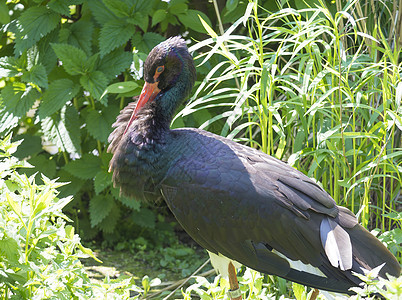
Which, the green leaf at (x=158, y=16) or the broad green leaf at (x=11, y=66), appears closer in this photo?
the green leaf at (x=158, y=16)

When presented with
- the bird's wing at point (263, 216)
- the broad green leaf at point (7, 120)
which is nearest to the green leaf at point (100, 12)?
the broad green leaf at point (7, 120)

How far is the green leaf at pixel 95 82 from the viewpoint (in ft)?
11.9

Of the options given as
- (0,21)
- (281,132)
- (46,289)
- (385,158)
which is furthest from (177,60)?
(0,21)

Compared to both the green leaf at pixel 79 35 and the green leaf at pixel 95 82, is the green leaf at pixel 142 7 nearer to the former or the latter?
the green leaf at pixel 79 35

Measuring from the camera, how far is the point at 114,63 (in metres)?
3.83

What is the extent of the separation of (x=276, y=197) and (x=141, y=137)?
69 cm

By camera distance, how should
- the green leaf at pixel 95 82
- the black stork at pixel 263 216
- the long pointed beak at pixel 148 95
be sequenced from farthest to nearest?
the green leaf at pixel 95 82 → the long pointed beak at pixel 148 95 → the black stork at pixel 263 216

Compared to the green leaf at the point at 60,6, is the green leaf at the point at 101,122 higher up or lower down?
lower down

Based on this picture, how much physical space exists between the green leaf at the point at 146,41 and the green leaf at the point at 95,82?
280 millimetres

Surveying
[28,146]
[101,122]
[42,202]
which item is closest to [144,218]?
[101,122]

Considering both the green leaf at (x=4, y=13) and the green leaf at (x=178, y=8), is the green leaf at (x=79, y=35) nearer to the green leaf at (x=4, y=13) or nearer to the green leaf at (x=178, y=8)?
the green leaf at (x=4, y=13)

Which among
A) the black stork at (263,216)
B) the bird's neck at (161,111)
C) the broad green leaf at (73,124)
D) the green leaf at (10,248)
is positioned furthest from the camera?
the broad green leaf at (73,124)

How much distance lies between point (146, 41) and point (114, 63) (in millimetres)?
238

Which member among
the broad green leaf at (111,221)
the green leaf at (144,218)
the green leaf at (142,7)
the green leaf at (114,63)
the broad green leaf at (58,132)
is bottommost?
the green leaf at (144,218)
